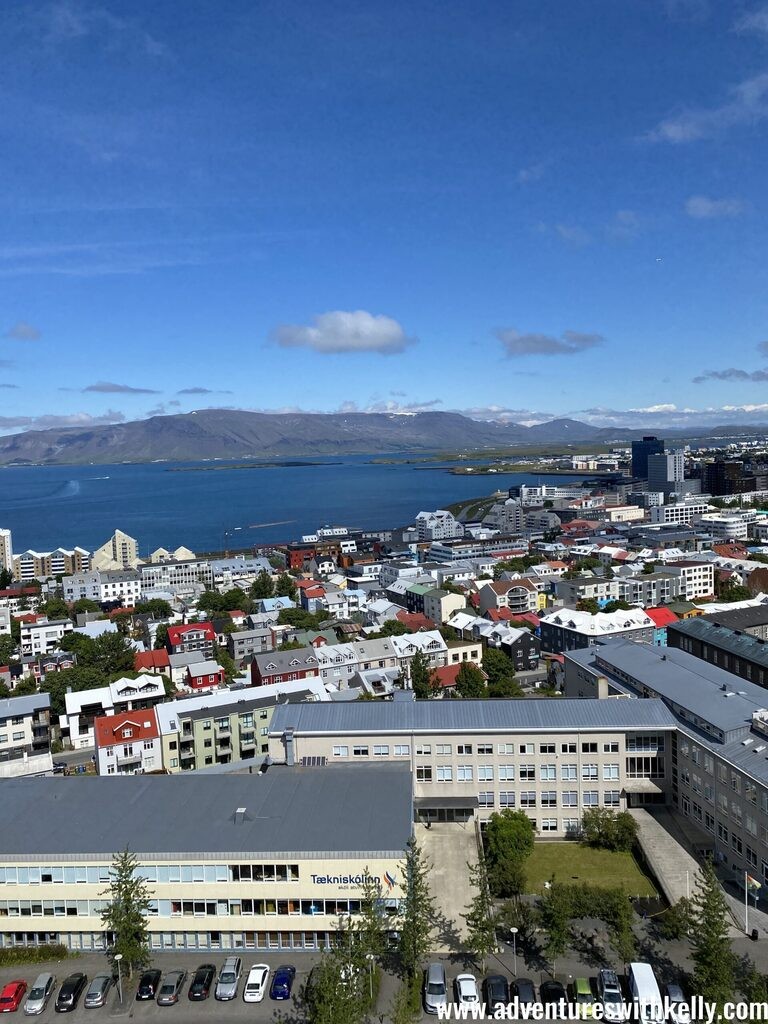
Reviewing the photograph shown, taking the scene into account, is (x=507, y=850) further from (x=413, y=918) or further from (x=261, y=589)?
(x=261, y=589)

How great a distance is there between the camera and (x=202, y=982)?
6.88 metres

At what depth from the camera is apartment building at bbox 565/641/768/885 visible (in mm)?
8281

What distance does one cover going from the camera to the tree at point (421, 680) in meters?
15.4

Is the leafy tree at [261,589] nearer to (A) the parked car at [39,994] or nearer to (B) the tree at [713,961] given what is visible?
(A) the parked car at [39,994]

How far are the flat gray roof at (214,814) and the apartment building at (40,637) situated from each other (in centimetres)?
1519

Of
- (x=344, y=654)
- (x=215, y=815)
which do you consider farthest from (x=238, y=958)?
(x=344, y=654)

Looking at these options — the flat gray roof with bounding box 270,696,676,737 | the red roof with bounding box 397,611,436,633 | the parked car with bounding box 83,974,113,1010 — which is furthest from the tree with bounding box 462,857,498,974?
the red roof with bounding box 397,611,436,633

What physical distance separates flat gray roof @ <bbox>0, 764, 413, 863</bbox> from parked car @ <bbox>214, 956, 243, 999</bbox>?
39.6 inches

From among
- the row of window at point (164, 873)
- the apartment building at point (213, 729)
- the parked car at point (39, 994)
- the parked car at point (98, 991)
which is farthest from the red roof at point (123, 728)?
the parked car at point (98, 991)

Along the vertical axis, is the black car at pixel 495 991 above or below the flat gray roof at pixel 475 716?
below

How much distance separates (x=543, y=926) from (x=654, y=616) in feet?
46.0

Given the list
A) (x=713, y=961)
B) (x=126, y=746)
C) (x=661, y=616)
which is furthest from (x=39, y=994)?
(x=661, y=616)

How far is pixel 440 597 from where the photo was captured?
24.0 meters

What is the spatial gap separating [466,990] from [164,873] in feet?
11.2
